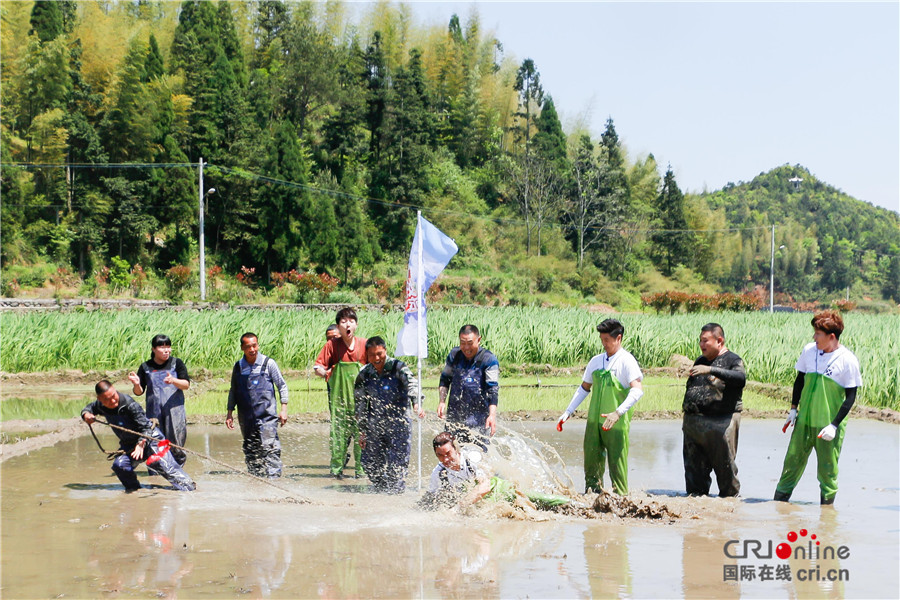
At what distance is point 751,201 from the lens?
128 m

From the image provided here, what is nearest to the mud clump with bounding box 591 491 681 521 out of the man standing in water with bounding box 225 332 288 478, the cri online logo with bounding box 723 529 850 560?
the cri online logo with bounding box 723 529 850 560

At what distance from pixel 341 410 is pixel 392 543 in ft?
8.81

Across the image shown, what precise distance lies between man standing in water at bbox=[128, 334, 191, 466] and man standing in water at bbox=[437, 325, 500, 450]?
274cm

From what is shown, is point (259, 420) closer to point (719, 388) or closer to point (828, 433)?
point (719, 388)

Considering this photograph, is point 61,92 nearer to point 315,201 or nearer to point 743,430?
point 315,201

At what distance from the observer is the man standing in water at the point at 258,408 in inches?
355

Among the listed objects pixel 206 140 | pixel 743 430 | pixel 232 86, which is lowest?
pixel 743 430

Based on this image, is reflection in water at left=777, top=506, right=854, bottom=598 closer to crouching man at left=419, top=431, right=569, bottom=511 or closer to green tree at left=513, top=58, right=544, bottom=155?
crouching man at left=419, top=431, right=569, bottom=511

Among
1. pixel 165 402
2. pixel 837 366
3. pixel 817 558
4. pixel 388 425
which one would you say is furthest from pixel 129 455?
pixel 837 366

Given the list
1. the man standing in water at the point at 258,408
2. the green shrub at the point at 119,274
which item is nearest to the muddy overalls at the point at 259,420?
the man standing in water at the point at 258,408

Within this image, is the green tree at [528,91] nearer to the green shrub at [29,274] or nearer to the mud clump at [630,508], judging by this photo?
the green shrub at [29,274]

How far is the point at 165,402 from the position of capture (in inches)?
351

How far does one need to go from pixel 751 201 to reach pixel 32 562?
131 meters

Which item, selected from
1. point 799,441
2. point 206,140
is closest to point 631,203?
point 206,140
